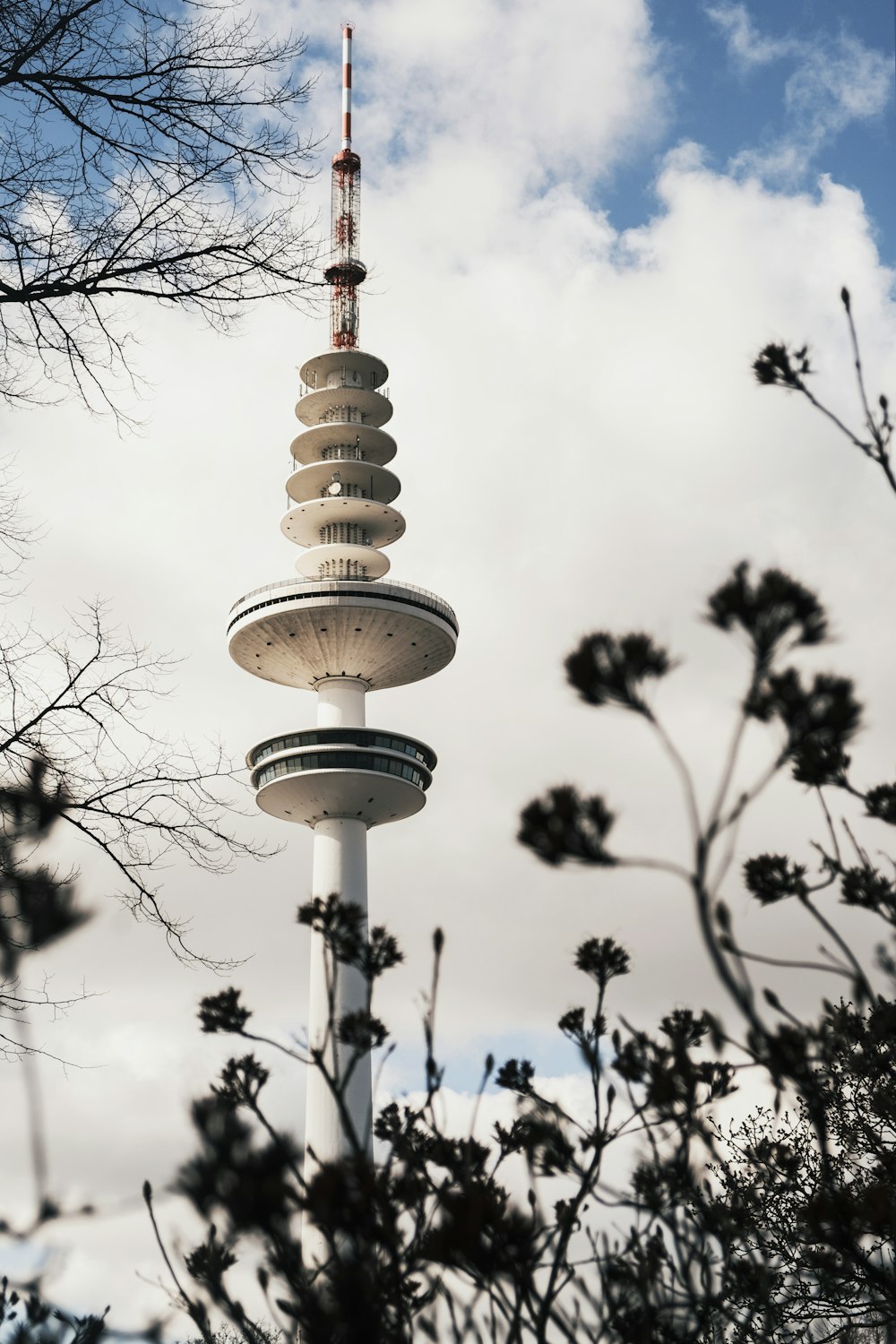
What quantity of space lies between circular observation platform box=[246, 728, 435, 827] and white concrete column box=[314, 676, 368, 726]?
8.22ft

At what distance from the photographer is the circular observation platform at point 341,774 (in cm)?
6594

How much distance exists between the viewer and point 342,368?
7881cm

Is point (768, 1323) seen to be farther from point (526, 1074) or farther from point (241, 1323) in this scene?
point (241, 1323)

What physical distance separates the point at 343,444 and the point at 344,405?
2.77 m

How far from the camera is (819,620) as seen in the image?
4520 millimetres

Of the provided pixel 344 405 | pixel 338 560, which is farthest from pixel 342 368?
pixel 338 560

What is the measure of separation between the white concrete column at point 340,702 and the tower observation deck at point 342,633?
3.1 inches

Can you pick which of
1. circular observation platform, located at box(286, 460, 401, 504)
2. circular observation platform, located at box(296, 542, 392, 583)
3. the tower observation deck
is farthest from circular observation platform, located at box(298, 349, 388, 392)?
circular observation platform, located at box(296, 542, 392, 583)

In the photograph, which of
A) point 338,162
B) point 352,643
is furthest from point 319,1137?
point 338,162

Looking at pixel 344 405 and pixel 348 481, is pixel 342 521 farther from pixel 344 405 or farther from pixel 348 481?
pixel 344 405

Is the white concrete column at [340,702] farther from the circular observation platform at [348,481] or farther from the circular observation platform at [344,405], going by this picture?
the circular observation platform at [344,405]

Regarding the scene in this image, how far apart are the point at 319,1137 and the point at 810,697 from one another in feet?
197

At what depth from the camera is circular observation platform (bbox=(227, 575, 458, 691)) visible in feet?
222

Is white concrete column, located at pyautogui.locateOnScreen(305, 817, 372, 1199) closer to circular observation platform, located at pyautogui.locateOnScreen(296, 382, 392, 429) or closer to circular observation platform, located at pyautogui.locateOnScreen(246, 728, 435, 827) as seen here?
circular observation platform, located at pyautogui.locateOnScreen(246, 728, 435, 827)
